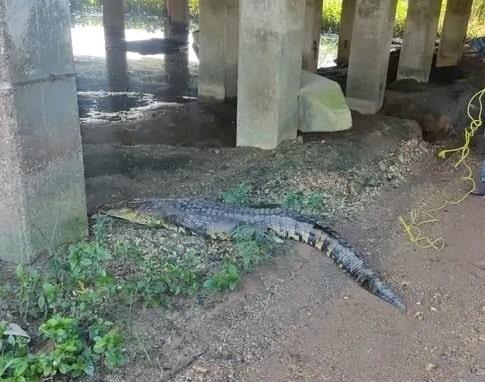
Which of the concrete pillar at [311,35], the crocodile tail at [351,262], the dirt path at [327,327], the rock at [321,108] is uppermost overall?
the concrete pillar at [311,35]

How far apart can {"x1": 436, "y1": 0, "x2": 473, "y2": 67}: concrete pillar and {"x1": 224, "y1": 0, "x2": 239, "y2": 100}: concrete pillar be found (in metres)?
10.7

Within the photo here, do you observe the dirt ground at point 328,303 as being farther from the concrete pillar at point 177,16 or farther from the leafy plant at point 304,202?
the concrete pillar at point 177,16

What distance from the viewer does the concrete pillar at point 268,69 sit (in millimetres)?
8547

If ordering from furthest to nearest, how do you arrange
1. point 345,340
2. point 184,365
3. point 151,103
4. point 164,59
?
point 164,59
point 151,103
point 345,340
point 184,365

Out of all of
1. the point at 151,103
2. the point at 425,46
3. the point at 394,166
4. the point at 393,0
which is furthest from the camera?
the point at 425,46

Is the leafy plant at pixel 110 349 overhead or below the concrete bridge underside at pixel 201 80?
below

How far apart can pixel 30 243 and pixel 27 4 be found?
229cm

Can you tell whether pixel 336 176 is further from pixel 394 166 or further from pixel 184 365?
pixel 184 365

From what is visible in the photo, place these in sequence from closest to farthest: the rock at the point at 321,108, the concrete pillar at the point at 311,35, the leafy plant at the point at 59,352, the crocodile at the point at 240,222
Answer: the leafy plant at the point at 59,352
the crocodile at the point at 240,222
the rock at the point at 321,108
the concrete pillar at the point at 311,35

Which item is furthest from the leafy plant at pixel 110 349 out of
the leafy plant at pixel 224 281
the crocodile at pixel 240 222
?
the crocodile at pixel 240 222

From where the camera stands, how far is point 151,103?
14055 mm

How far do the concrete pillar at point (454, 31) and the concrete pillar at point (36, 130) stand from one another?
18.6 m

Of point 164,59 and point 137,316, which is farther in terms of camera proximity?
point 164,59

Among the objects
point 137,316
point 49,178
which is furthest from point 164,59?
point 137,316
